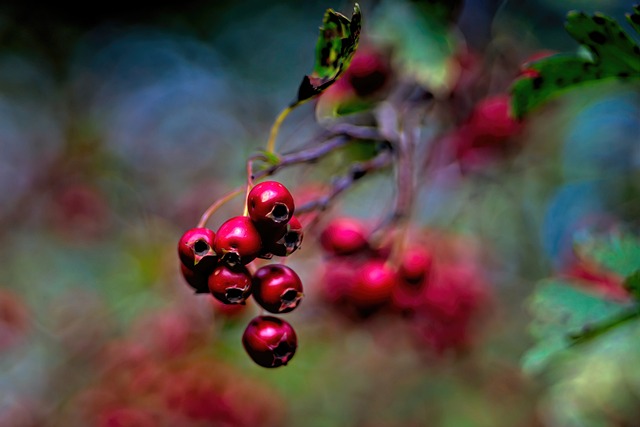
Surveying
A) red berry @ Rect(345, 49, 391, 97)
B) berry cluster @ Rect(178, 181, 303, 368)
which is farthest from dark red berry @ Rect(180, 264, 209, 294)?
red berry @ Rect(345, 49, 391, 97)

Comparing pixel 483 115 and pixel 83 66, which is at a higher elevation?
pixel 83 66

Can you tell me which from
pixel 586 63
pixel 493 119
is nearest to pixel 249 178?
pixel 586 63

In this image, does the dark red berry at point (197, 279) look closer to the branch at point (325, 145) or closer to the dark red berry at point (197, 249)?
the dark red berry at point (197, 249)

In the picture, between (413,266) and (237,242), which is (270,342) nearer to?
(237,242)

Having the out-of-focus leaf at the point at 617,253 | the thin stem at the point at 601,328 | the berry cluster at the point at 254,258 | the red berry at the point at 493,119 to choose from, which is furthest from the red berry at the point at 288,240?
the red berry at the point at 493,119

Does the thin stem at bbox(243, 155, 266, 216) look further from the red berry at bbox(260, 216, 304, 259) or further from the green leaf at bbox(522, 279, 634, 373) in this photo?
the green leaf at bbox(522, 279, 634, 373)

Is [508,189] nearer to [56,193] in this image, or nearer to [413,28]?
[413,28]

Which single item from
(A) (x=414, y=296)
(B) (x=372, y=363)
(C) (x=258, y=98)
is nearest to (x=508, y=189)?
(B) (x=372, y=363)
